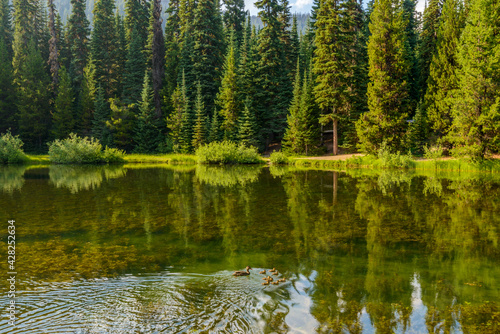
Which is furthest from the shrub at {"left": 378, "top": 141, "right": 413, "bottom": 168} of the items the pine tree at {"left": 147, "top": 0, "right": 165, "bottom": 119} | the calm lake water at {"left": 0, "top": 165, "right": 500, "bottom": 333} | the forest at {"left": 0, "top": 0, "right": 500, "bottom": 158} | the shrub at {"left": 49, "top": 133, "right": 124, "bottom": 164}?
the pine tree at {"left": 147, "top": 0, "right": 165, "bottom": 119}

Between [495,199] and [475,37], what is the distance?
18.2m

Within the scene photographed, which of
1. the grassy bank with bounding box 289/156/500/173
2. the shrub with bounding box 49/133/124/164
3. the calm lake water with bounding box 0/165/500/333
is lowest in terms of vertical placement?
the calm lake water with bounding box 0/165/500/333

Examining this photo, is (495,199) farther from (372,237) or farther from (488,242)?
(372,237)

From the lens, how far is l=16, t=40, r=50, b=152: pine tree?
160ft

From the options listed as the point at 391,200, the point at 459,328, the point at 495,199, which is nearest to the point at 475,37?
the point at 495,199

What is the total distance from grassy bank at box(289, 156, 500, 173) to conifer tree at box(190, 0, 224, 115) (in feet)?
66.7

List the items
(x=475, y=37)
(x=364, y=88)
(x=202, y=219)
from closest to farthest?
1. (x=202, y=219)
2. (x=475, y=37)
3. (x=364, y=88)

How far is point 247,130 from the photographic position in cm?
4094

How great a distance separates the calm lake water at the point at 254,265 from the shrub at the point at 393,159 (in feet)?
49.1

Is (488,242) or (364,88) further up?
(364,88)

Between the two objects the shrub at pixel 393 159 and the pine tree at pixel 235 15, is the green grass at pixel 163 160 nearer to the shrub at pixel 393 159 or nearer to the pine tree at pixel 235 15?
the shrub at pixel 393 159

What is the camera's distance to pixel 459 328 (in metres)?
4.38

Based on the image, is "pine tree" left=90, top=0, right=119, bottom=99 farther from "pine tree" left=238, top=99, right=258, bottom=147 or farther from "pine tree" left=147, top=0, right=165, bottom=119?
"pine tree" left=238, top=99, right=258, bottom=147

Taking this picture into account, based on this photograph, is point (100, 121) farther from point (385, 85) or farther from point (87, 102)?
point (385, 85)
